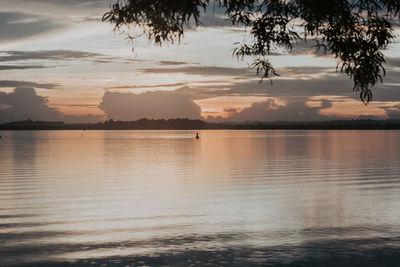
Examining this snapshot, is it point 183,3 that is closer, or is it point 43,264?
point 183,3

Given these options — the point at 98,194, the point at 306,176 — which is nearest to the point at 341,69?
the point at 98,194

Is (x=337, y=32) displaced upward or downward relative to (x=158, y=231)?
upward

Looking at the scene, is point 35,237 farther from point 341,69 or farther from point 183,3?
point 341,69

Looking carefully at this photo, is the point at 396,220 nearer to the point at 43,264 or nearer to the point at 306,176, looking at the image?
the point at 43,264

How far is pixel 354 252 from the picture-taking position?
13.4m

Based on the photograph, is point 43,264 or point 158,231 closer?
point 43,264

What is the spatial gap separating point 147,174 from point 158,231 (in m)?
24.2

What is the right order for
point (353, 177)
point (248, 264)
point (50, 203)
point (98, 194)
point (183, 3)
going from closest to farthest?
point (183, 3) → point (248, 264) → point (50, 203) → point (98, 194) → point (353, 177)

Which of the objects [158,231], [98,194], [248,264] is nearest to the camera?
[248,264]

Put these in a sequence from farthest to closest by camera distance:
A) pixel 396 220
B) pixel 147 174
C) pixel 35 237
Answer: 1. pixel 147 174
2. pixel 396 220
3. pixel 35 237

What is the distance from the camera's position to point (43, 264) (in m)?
12.2

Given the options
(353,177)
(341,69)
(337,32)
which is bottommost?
(353,177)

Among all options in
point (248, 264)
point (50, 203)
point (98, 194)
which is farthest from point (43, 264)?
point (98, 194)

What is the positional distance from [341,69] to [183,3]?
4584 millimetres
